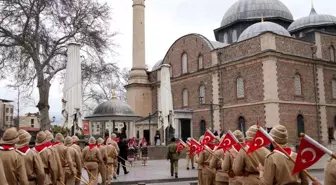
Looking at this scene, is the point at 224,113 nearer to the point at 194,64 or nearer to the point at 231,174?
the point at 194,64

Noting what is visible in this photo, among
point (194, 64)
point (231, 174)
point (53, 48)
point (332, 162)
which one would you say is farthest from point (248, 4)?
point (332, 162)

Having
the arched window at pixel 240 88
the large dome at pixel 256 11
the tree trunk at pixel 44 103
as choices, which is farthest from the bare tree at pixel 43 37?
the large dome at pixel 256 11

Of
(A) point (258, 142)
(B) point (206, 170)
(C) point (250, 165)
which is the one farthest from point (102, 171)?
(A) point (258, 142)

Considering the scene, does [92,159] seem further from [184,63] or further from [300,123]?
[184,63]

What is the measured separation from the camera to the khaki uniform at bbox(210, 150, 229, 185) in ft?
26.0

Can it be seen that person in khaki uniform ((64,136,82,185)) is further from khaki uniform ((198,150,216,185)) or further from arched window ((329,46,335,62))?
arched window ((329,46,335,62))

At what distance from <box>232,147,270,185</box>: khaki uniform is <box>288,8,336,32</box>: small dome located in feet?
124

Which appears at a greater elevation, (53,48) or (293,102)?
(53,48)

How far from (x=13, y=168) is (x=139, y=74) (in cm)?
3729

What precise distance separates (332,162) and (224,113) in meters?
29.1

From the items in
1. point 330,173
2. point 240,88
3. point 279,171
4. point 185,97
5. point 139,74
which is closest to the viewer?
point 330,173

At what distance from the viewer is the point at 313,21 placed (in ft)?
133

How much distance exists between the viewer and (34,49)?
23703 mm

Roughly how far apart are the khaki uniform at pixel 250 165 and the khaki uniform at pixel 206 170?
2.99 metres
